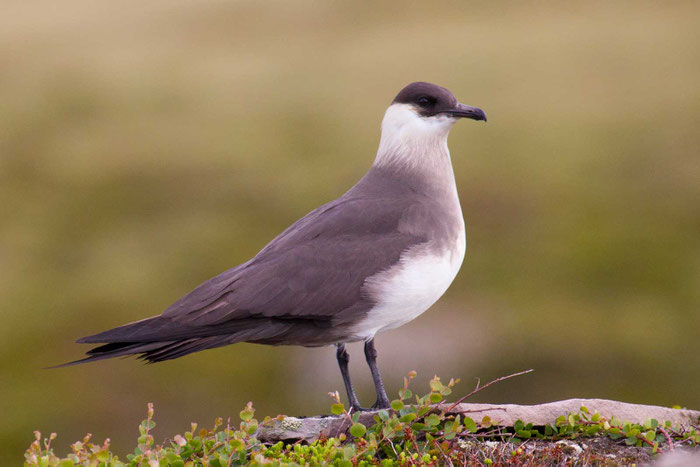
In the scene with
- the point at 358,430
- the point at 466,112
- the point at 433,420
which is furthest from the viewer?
the point at 466,112

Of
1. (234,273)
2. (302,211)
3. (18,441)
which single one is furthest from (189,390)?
(234,273)

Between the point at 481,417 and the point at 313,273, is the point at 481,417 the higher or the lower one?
the lower one

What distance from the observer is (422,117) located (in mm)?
6785

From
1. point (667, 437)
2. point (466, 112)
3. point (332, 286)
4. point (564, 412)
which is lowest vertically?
point (667, 437)

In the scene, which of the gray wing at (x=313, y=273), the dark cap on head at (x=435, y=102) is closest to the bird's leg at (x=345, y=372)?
the gray wing at (x=313, y=273)

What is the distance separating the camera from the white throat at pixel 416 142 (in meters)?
6.73

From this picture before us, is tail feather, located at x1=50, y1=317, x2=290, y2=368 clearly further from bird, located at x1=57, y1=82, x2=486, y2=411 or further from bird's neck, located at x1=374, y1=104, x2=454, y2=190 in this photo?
bird's neck, located at x1=374, y1=104, x2=454, y2=190

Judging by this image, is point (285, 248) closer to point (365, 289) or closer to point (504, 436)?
point (365, 289)

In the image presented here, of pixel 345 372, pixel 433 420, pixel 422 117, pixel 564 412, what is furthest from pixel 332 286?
pixel 564 412

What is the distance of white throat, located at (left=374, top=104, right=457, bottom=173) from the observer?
6730 mm

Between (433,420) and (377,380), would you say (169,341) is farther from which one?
(433,420)

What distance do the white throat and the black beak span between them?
7 cm

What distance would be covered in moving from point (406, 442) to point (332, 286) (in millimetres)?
1254

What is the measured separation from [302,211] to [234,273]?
10129mm
